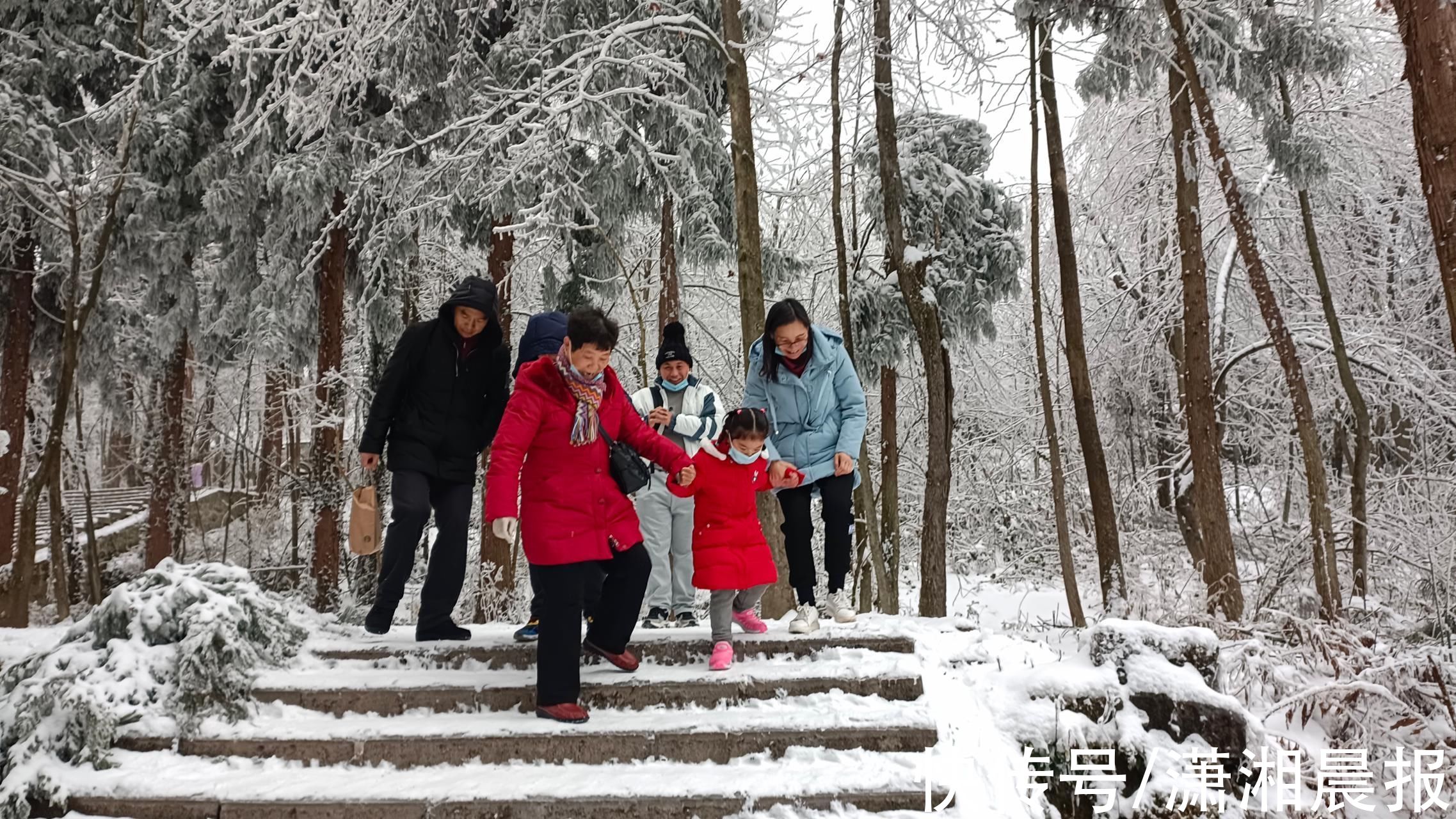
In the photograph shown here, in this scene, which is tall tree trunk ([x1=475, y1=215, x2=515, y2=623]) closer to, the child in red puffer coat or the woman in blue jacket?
the woman in blue jacket

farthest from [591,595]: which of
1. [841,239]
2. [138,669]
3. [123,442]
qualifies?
[123,442]

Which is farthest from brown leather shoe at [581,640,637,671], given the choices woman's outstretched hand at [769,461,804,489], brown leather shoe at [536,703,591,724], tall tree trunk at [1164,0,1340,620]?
tall tree trunk at [1164,0,1340,620]

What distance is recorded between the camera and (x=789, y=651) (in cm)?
414

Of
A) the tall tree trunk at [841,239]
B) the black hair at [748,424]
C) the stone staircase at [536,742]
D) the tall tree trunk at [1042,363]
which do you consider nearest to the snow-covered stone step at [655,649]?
the stone staircase at [536,742]

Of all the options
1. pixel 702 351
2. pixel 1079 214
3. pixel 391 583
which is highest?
pixel 1079 214

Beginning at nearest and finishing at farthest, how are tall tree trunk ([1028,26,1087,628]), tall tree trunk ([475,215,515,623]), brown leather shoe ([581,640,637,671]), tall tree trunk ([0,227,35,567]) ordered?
brown leather shoe ([581,640,637,671]) < tall tree trunk ([1028,26,1087,628]) < tall tree trunk ([475,215,515,623]) < tall tree trunk ([0,227,35,567])

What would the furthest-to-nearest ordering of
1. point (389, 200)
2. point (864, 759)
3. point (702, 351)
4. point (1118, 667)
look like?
point (702, 351), point (389, 200), point (1118, 667), point (864, 759)

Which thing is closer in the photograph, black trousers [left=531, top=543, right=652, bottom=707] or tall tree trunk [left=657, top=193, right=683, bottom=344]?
black trousers [left=531, top=543, right=652, bottom=707]

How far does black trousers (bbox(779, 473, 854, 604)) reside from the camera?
441cm

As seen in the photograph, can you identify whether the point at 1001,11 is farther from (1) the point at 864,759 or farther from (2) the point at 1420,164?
(1) the point at 864,759

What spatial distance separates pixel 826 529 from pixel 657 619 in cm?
120

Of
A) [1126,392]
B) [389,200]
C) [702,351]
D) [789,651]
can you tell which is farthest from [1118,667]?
[702,351]

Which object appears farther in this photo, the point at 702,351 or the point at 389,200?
the point at 702,351

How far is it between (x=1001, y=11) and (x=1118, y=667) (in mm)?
7340
